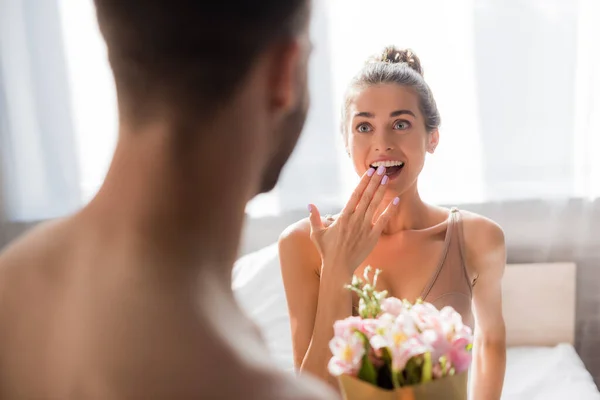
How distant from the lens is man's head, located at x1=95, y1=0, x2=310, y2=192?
18.2 inches

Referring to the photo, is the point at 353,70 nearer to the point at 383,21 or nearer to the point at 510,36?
the point at 383,21

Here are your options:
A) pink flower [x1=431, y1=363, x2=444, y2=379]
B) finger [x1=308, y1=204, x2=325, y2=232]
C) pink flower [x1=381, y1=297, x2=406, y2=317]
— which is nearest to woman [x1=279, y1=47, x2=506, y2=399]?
finger [x1=308, y1=204, x2=325, y2=232]

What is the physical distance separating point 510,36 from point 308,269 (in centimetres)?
128

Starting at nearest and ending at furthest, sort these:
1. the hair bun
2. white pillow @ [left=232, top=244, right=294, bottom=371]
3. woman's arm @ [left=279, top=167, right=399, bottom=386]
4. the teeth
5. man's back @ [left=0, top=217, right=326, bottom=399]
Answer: man's back @ [left=0, top=217, right=326, bottom=399]
woman's arm @ [left=279, top=167, right=399, bottom=386]
the teeth
the hair bun
white pillow @ [left=232, top=244, right=294, bottom=371]

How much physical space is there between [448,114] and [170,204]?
76.7 inches

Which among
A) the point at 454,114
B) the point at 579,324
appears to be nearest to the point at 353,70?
the point at 454,114

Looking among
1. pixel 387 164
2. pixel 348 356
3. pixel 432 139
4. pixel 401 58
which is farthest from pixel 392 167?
pixel 348 356

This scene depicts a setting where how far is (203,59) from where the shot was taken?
0.46 metres

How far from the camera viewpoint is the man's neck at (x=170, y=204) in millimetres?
457

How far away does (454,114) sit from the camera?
2.29 metres

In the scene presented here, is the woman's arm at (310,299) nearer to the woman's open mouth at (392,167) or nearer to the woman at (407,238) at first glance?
the woman at (407,238)

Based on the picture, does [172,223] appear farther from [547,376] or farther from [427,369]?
[547,376]

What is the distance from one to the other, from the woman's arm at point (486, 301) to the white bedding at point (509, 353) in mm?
433

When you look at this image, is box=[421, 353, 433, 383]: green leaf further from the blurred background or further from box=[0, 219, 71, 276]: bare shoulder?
the blurred background
